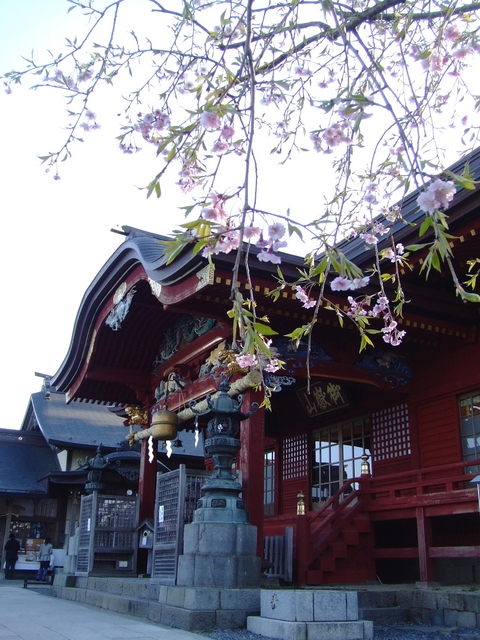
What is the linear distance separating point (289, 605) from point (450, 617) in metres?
2.04

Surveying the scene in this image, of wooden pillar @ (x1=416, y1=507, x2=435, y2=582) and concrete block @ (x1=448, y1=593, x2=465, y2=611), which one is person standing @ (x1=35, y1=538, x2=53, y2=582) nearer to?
wooden pillar @ (x1=416, y1=507, x2=435, y2=582)

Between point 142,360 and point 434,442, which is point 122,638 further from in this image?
point 142,360

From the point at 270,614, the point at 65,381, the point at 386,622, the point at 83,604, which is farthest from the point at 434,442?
the point at 65,381

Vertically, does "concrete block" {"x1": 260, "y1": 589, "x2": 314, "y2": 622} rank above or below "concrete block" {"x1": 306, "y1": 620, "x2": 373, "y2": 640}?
above

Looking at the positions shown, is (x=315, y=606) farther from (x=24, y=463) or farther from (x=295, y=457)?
(x=24, y=463)

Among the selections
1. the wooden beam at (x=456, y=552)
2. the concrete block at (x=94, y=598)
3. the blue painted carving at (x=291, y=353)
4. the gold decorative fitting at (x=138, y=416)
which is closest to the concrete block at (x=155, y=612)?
the concrete block at (x=94, y=598)

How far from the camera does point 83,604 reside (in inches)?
359

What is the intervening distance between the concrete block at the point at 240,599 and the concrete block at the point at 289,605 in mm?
393

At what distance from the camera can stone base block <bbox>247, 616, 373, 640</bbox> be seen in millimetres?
5273

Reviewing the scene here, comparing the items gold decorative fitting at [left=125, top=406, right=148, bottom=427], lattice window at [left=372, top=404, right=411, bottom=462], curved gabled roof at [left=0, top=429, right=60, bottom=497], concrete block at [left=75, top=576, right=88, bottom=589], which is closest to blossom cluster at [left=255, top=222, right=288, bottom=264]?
lattice window at [left=372, top=404, right=411, bottom=462]

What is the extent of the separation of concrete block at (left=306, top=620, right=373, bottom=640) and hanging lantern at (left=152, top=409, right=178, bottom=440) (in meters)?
6.00

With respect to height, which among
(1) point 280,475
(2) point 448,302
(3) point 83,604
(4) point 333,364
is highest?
(2) point 448,302

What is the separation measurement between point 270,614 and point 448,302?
15.6 feet

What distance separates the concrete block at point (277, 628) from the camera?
208 inches
